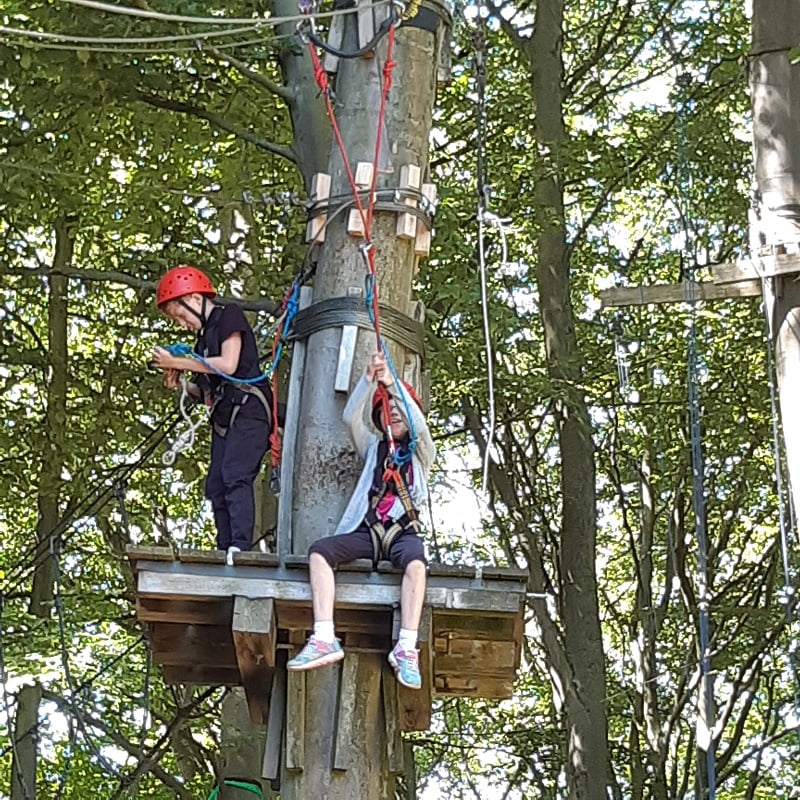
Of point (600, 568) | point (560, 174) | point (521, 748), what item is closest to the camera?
point (560, 174)

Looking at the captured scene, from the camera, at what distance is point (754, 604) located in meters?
13.5

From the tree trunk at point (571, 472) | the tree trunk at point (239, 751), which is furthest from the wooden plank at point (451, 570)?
the tree trunk at point (571, 472)

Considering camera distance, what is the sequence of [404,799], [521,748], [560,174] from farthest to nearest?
[521,748]
[404,799]
[560,174]

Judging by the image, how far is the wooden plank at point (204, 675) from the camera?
5500mm

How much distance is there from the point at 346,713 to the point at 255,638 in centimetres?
40

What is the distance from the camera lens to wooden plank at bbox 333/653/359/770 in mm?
4637

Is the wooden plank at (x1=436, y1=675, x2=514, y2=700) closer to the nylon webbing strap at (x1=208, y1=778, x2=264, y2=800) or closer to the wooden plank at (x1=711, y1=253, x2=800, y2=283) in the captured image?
the wooden plank at (x1=711, y1=253, x2=800, y2=283)

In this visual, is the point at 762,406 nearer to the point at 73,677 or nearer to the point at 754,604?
the point at 754,604

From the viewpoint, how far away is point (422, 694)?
489 centimetres

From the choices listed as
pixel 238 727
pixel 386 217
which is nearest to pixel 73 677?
pixel 238 727

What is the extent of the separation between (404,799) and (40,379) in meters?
5.00

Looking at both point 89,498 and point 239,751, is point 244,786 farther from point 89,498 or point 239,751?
point 89,498

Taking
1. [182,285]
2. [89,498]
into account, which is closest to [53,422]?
[89,498]

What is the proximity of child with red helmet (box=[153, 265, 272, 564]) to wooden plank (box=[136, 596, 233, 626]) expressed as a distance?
67 centimetres
